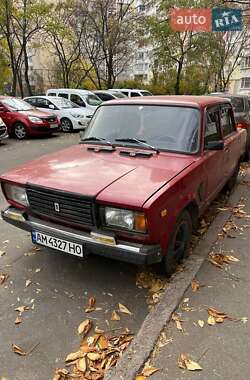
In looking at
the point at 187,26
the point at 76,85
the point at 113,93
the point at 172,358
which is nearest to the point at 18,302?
the point at 172,358

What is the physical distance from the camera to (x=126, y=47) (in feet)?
86.1

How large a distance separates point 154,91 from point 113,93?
15376 millimetres

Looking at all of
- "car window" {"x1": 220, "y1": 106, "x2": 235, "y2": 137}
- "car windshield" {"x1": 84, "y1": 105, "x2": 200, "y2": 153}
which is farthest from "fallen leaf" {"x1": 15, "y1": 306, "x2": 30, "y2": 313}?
"car window" {"x1": 220, "y1": 106, "x2": 235, "y2": 137}

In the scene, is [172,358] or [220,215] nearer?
[172,358]

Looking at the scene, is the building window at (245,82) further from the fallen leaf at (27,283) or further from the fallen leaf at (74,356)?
the fallen leaf at (74,356)

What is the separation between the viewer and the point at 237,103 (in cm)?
886

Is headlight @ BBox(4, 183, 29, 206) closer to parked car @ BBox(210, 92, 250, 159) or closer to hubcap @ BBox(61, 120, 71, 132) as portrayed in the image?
parked car @ BBox(210, 92, 250, 159)

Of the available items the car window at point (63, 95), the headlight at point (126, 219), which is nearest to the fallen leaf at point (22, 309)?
the headlight at point (126, 219)

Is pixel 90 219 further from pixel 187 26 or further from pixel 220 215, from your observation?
pixel 187 26

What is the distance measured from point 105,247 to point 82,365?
0.91m

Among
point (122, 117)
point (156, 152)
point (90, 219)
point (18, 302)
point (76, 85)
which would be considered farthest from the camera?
point (76, 85)

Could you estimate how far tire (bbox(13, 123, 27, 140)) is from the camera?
480 inches

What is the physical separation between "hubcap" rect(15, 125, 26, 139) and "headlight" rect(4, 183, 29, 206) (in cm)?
928

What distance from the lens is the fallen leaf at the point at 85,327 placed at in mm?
2755
